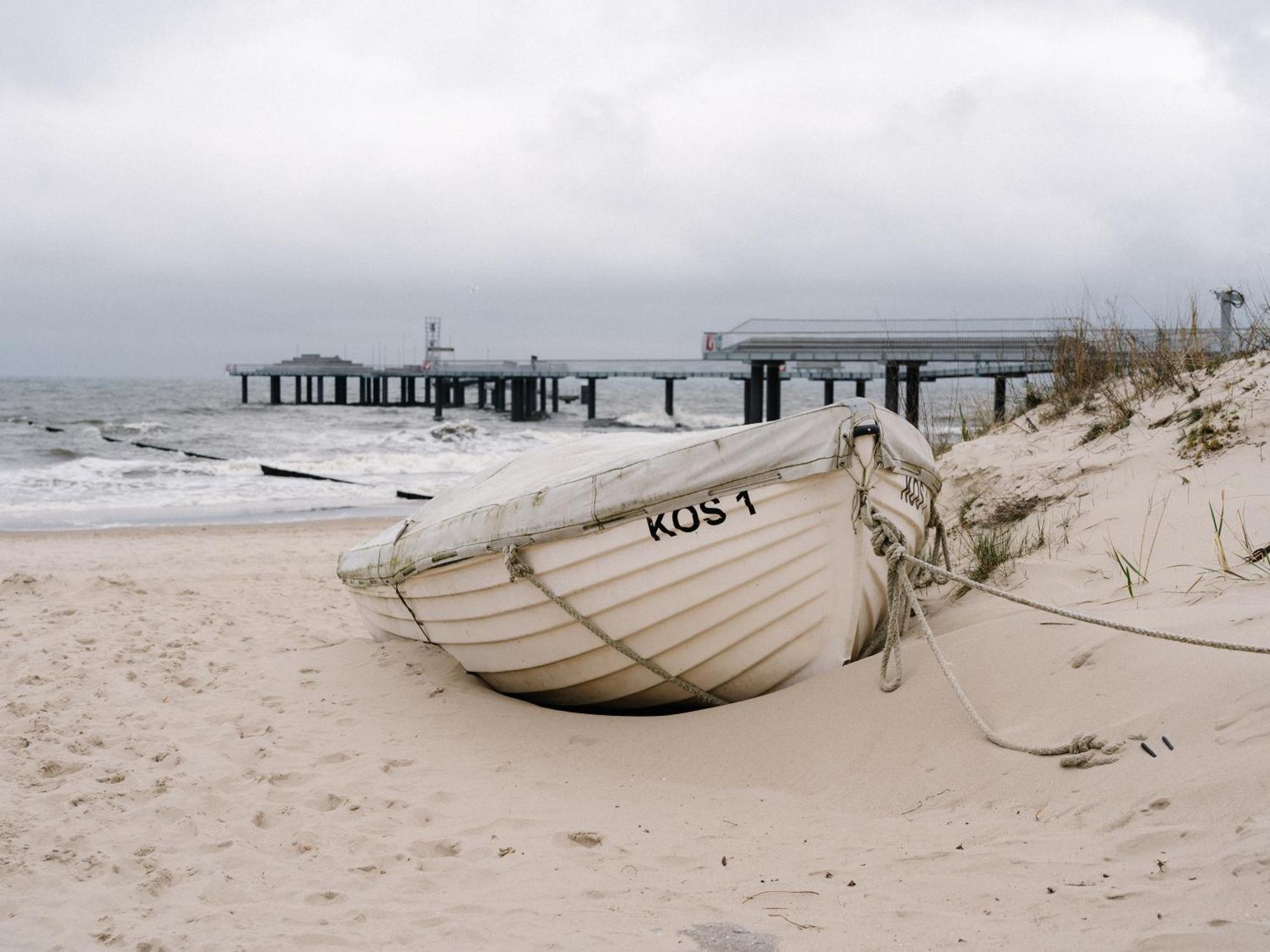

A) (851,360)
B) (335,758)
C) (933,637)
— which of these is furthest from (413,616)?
(851,360)

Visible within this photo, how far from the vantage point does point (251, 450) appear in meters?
28.3

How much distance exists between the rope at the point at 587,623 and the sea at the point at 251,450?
4.79ft

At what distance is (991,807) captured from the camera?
3035 mm

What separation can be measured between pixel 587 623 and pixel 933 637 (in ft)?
4.41

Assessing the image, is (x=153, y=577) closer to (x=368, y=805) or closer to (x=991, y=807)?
(x=368, y=805)

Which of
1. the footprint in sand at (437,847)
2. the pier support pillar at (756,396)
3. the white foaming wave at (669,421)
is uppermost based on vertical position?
the pier support pillar at (756,396)

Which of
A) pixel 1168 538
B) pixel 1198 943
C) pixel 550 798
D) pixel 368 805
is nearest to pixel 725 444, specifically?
pixel 550 798

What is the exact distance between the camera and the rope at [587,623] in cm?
405

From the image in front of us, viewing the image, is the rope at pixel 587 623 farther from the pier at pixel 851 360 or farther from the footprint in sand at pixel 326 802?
the pier at pixel 851 360

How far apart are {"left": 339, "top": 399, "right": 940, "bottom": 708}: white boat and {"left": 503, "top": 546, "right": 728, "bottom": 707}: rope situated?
15 mm

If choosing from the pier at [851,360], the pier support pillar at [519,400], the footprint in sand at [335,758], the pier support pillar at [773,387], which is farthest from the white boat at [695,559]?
the pier support pillar at [519,400]

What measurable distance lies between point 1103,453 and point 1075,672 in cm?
330

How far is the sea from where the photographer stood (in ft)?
48.4

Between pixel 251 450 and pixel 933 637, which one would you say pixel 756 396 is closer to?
pixel 251 450
